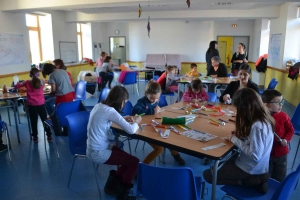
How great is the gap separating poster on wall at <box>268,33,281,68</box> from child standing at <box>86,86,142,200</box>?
19.5ft

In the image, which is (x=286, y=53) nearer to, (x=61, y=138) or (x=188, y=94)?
(x=188, y=94)

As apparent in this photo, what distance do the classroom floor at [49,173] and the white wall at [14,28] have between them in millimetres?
3181

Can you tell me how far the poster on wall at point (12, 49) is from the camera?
19.4 ft

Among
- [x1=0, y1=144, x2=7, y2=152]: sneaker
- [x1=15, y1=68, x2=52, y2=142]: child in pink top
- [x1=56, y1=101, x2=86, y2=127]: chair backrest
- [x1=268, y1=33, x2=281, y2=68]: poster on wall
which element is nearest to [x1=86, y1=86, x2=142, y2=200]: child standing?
[x1=56, y1=101, x2=86, y2=127]: chair backrest

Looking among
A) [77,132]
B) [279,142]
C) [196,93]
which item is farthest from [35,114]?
[279,142]

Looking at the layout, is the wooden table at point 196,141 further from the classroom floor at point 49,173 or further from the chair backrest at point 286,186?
the classroom floor at point 49,173

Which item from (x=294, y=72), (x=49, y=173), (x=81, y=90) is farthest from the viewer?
(x=294, y=72)

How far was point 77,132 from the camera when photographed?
2.47 meters

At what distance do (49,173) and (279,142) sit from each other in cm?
245

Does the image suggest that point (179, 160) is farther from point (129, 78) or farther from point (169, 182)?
point (129, 78)

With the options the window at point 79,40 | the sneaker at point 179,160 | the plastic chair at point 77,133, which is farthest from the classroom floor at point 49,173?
the window at point 79,40

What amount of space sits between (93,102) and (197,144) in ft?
16.4

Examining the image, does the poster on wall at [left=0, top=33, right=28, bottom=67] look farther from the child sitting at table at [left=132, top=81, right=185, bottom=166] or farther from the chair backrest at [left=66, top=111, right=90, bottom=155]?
the child sitting at table at [left=132, top=81, right=185, bottom=166]

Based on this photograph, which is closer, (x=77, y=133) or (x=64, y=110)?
(x=77, y=133)
